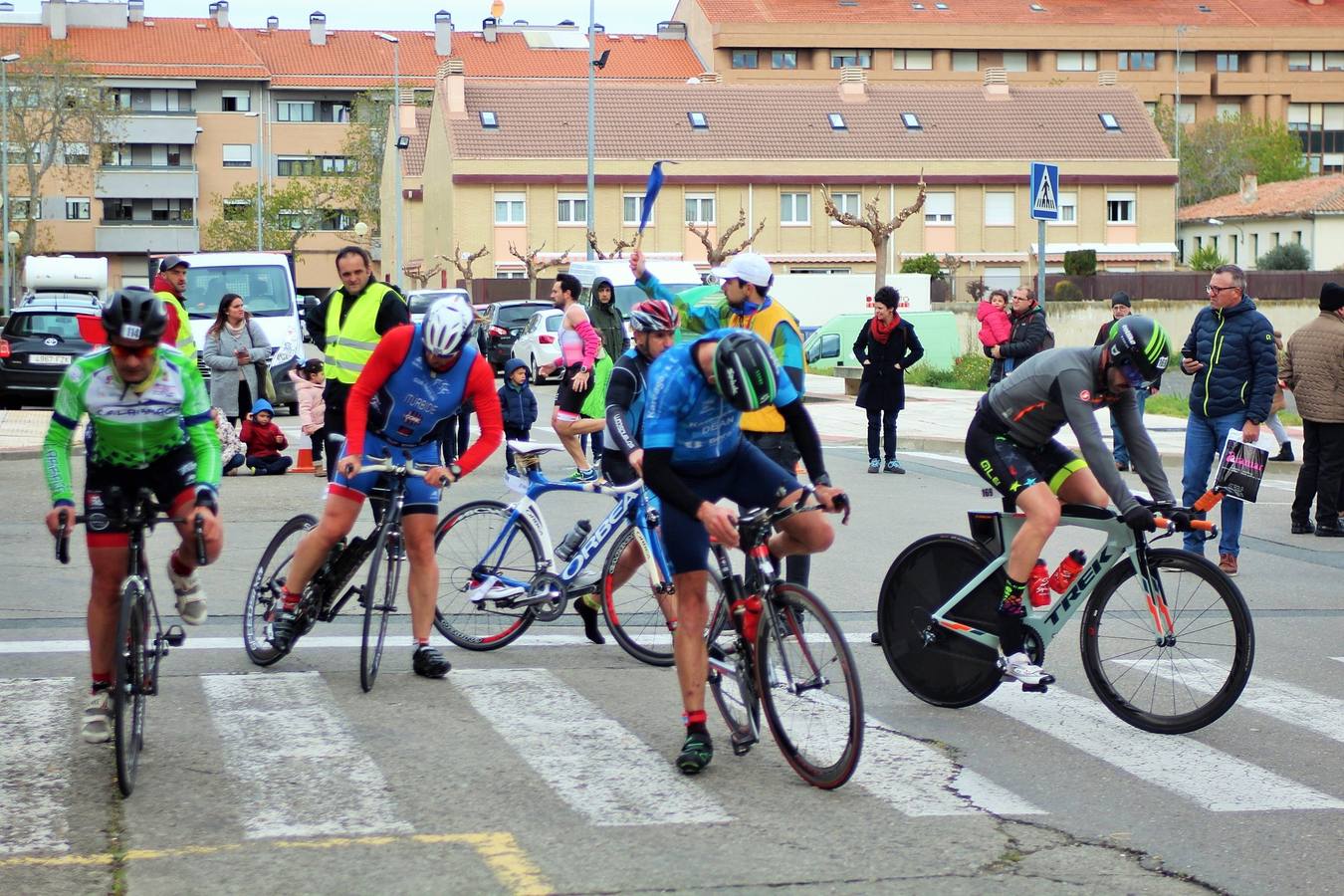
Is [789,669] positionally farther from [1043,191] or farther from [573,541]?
[1043,191]

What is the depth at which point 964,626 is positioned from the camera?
7.71m

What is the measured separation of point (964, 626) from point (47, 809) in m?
3.68

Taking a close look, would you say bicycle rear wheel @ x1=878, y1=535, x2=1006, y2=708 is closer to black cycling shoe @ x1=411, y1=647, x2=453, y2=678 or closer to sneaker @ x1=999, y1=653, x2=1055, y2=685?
sneaker @ x1=999, y1=653, x2=1055, y2=685

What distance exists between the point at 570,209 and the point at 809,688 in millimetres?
66462

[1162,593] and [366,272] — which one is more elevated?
[366,272]

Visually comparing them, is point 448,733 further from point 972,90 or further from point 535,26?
point 535,26

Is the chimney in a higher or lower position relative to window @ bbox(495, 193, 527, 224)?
higher

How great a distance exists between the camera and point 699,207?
72.0 m

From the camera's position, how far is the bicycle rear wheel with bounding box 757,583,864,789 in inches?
243

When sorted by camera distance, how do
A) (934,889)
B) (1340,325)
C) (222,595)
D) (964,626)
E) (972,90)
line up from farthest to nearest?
(972,90) → (1340,325) → (222,595) → (964,626) → (934,889)

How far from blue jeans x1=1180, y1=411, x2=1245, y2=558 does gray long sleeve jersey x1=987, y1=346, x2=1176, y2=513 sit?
4162 mm

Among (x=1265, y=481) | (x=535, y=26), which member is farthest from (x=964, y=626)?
(x=535, y=26)

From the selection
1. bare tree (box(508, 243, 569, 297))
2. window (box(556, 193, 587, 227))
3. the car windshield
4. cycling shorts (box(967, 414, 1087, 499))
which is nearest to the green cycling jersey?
cycling shorts (box(967, 414, 1087, 499))

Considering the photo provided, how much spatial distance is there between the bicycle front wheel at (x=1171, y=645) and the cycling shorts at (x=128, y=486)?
11.6 ft
